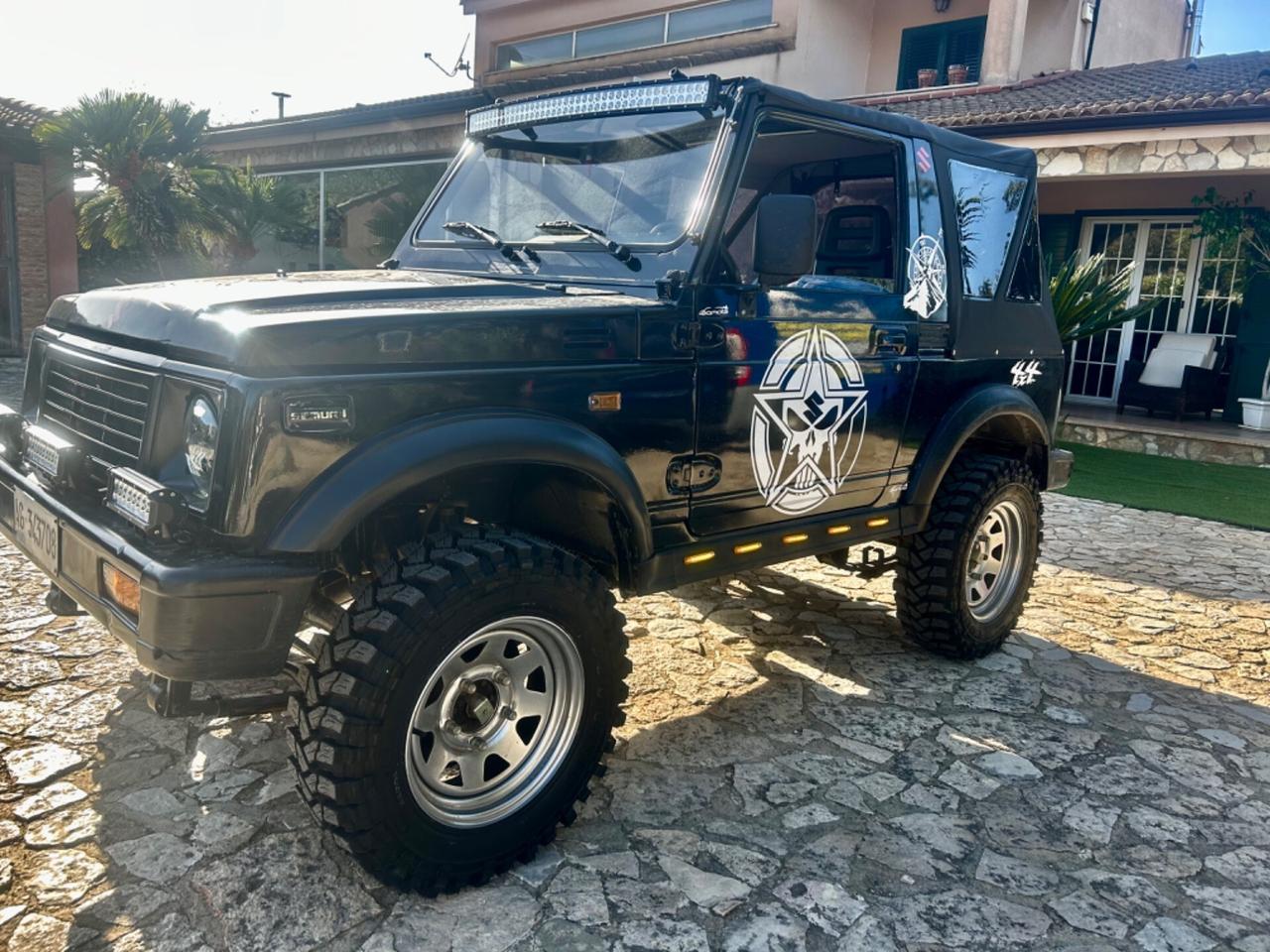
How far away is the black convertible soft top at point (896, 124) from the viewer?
10.5 ft

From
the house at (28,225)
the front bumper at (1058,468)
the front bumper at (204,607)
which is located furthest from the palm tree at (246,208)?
the front bumper at (204,607)

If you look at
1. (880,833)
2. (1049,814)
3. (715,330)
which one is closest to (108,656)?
(715,330)

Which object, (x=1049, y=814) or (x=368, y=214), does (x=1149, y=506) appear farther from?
(x=368, y=214)

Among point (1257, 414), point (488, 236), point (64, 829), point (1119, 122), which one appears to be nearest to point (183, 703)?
point (64, 829)

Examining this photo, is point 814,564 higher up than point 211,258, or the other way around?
point 211,258

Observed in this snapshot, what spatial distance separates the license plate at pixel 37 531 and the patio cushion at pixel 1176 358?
11722mm

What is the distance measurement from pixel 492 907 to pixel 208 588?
1.08m

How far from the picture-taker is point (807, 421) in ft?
11.2

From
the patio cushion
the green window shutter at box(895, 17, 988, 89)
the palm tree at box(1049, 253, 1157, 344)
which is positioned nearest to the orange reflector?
the palm tree at box(1049, 253, 1157, 344)

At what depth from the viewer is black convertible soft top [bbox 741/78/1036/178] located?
321 cm

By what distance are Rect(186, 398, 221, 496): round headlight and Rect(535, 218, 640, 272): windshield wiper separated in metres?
A: 1.33

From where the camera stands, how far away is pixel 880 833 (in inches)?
118

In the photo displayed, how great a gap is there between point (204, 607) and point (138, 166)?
45.7ft

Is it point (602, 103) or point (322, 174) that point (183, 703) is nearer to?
point (602, 103)
